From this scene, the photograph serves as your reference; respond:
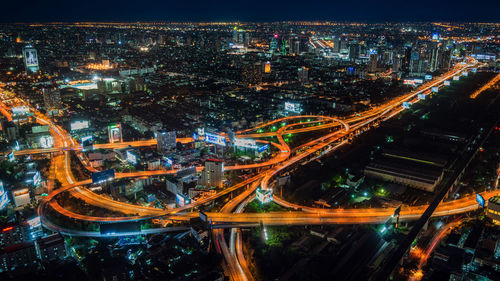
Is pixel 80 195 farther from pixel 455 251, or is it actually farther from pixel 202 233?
pixel 455 251

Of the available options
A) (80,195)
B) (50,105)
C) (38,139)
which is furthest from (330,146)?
(50,105)

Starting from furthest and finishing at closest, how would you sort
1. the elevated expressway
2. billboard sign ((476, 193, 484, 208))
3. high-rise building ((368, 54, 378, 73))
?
high-rise building ((368, 54, 378, 73)), the elevated expressway, billboard sign ((476, 193, 484, 208))

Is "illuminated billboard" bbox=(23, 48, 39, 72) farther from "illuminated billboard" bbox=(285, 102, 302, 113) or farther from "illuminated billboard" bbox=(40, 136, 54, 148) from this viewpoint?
"illuminated billboard" bbox=(285, 102, 302, 113)

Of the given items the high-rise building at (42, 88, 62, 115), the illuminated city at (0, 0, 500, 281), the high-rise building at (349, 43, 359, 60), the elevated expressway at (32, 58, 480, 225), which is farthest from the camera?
the high-rise building at (349, 43, 359, 60)

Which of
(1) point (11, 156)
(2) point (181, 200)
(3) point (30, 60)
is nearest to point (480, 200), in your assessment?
(2) point (181, 200)

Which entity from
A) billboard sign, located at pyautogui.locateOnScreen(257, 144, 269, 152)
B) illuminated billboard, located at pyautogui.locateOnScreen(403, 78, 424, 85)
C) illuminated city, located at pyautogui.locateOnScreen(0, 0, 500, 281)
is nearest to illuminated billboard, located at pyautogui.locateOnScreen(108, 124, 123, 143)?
illuminated city, located at pyautogui.locateOnScreen(0, 0, 500, 281)

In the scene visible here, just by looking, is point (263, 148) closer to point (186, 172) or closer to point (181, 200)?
point (186, 172)
